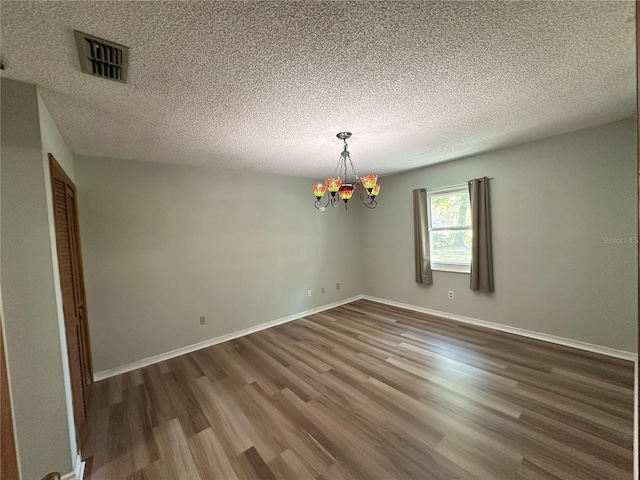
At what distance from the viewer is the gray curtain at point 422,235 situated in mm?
4156

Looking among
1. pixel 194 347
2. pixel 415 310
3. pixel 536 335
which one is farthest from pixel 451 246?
pixel 194 347

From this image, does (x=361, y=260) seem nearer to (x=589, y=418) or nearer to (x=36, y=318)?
(x=589, y=418)

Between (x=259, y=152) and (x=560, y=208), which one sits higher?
(x=259, y=152)

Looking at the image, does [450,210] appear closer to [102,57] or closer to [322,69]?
[322,69]

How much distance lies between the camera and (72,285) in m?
2.15

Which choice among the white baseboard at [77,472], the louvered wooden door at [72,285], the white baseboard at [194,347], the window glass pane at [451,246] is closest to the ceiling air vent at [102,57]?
the louvered wooden door at [72,285]

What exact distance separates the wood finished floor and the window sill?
101 centimetres

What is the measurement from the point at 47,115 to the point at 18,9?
1.04 m

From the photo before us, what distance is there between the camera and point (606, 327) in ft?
8.75

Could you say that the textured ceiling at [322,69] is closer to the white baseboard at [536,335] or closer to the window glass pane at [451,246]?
the window glass pane at [451,246]

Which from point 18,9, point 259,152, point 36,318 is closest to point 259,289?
point 259,152

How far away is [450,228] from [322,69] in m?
3.40

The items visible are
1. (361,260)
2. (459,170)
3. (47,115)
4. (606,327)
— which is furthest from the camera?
(361,260)

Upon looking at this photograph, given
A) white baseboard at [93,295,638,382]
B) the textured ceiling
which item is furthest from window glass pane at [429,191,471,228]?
white baseboard at [93,295,638,382]
